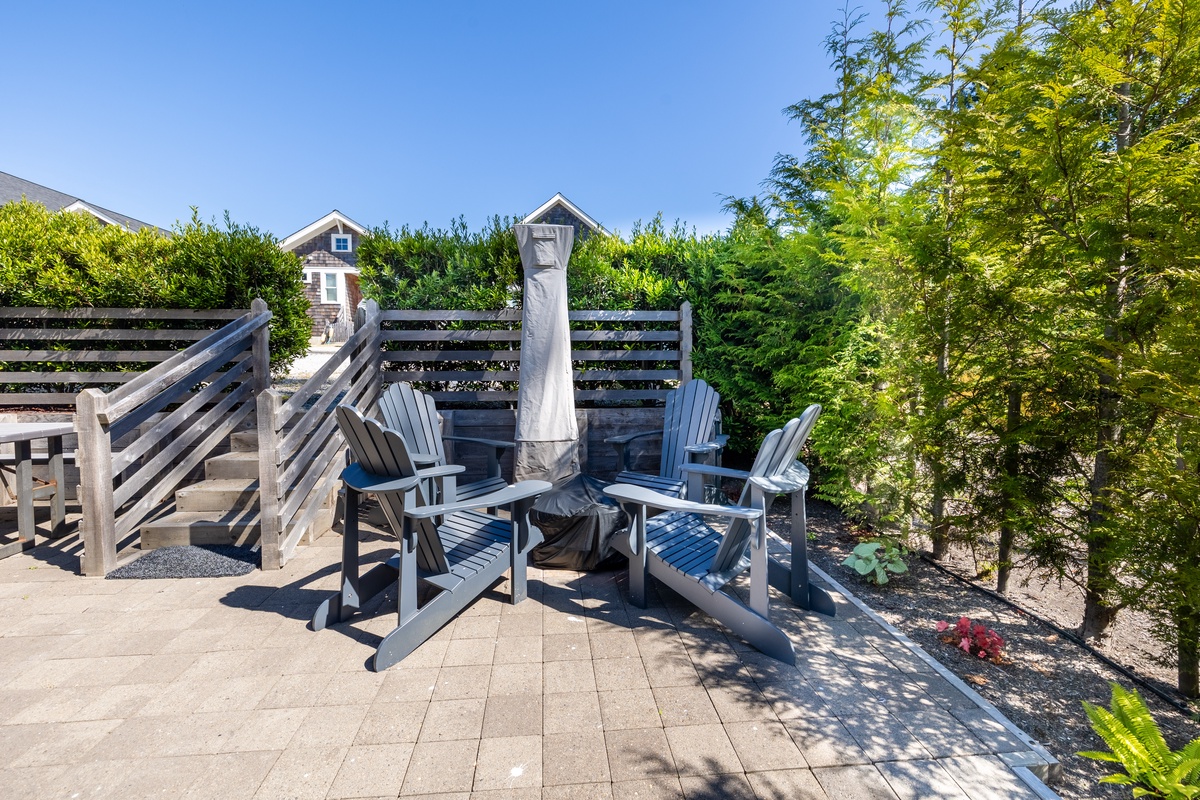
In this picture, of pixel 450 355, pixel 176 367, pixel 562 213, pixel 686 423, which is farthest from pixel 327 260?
pixel 686 423

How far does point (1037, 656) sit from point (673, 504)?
1.92 meters

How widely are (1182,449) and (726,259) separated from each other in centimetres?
362

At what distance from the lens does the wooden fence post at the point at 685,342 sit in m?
5.01

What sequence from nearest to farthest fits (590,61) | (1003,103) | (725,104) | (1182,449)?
(1182,449) → (1003,103) → (725,104) → (590,61)

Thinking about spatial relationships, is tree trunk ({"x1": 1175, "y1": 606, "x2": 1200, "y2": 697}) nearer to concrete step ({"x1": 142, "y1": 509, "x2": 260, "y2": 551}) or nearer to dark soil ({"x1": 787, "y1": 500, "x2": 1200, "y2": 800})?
dark soil ({"x1": 787, "y1": 500, "x2": 1200, "y2": 800})

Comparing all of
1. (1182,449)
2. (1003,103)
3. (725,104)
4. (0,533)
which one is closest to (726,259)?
(1003,103)

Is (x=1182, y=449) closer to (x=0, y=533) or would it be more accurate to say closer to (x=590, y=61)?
(x=0, y=533)

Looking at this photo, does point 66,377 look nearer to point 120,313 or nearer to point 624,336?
point 120,313

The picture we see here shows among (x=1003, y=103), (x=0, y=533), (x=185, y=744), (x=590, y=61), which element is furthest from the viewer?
(x=590, y=61)

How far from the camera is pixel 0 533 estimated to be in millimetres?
4012

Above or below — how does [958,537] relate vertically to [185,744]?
above

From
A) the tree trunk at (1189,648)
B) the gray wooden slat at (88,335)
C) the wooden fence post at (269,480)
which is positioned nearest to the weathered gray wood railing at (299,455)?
the wooden fence post at (269,480)

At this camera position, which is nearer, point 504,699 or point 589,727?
point 589,727

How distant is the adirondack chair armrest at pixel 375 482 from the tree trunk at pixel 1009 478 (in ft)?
10.3
